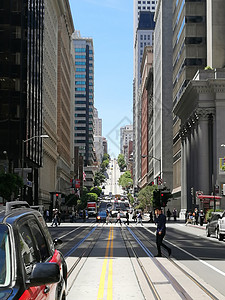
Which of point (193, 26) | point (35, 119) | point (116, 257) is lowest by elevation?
point (116, 257)

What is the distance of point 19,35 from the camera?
68.1 m

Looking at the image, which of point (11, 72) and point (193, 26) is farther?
point (193, 26)

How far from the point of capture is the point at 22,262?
501 cm

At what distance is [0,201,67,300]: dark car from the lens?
473 cm

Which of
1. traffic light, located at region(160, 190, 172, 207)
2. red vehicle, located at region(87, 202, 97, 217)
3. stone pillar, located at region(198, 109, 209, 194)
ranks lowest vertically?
red vehicle, located at region(87, 202, 97, 217)

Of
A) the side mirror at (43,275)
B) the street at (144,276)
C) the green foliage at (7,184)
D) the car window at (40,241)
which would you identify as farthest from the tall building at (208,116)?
the side mirror at (43,275)

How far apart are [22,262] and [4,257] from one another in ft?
0.65

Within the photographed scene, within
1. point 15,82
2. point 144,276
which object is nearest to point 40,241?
point 144,276

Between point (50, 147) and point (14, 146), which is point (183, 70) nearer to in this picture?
point (50, 147)

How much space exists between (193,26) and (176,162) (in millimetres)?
30566

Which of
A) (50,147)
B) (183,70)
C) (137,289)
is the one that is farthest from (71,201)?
(137,289)

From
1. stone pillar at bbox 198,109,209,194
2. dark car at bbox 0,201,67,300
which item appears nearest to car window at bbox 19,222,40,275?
dark car at bbox 0,201,67,300

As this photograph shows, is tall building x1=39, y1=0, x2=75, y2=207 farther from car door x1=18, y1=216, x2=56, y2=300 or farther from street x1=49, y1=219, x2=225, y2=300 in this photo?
car door x1=18, y1=216, x2=56, y2=300

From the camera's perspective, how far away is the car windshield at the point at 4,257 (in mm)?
4805
